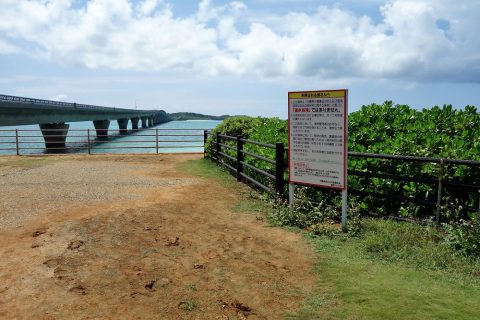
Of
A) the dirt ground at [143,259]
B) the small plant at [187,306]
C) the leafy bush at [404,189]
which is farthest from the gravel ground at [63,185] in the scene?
the small plant at [187,306]

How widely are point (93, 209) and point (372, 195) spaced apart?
5.44 meters

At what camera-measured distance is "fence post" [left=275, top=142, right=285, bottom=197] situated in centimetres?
798

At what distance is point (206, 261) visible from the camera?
5.11m

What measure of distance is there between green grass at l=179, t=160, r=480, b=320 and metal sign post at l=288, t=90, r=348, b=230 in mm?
870

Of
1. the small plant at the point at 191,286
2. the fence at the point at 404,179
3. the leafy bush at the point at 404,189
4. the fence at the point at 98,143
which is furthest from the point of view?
the fence at the point at 98,143

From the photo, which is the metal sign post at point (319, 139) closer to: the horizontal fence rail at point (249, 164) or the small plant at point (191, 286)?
the horizontal fence rail at point (249, 164)

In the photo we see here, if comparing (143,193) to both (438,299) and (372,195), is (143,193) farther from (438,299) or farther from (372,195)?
(438,299)

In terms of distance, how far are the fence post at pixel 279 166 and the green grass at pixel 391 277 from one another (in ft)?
6.46

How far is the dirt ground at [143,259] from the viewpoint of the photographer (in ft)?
12.9

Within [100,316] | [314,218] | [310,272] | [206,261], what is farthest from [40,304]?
[314,218]

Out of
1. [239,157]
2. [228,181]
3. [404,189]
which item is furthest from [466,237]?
[228,181]

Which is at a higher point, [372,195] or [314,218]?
[372,195]

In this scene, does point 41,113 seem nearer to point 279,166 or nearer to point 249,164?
point 249,164

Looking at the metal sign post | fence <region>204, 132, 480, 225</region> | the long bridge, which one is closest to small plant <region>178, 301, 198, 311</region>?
the metal sign post
